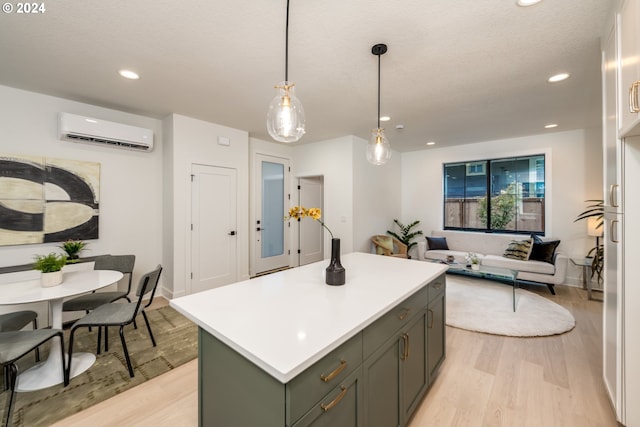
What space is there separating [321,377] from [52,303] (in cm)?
251

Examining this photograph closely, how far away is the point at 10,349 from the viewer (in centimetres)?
168

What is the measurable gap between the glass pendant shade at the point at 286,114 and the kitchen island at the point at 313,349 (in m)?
1.02

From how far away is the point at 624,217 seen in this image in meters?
1.49

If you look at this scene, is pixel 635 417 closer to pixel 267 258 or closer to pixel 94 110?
pixel 267 258

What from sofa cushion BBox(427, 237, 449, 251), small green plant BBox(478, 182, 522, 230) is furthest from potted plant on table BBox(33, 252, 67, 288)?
small green plant BBox(478, 182, 522, 230)

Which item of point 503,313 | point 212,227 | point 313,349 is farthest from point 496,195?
point 313,349

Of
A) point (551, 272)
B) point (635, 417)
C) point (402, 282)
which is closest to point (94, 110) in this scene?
point (402, 282)

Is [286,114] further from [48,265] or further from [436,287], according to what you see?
[48,265]

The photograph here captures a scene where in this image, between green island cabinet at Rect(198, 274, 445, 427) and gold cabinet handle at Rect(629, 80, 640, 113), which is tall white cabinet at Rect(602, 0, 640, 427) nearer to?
gold cabinet handle at Rect(629, 80, 640, 113)

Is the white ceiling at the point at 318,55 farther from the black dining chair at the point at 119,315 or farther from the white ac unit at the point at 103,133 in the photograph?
the black dining chair at the point at 119,315

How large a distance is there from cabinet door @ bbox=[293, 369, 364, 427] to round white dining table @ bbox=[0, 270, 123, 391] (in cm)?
211

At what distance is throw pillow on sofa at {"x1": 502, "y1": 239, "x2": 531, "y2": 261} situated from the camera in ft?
13.8

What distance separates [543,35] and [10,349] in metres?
4.37

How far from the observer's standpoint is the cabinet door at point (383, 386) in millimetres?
1195
